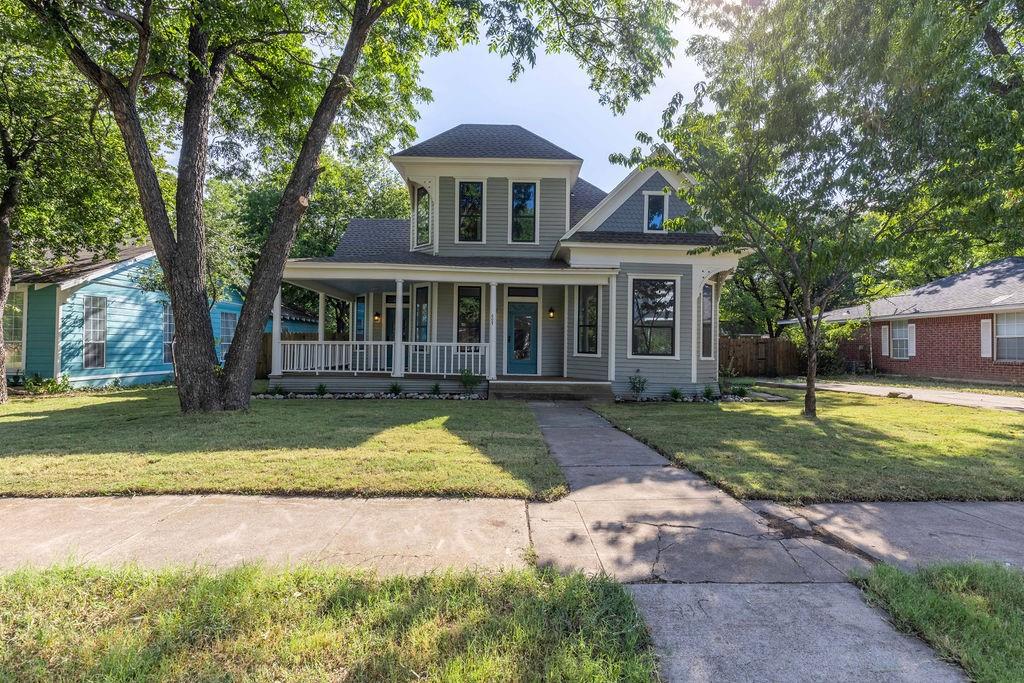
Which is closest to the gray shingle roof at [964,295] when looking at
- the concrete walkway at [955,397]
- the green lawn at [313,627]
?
the concrete walkway at [955,397]

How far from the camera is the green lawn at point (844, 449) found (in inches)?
164

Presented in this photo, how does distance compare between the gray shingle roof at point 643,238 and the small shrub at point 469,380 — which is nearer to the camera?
the small shrub at point 469,380

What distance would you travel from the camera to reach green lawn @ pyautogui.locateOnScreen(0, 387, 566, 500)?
4.01m

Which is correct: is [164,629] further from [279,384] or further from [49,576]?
[279,384]

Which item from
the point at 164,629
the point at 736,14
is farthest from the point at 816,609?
the point at 736,14

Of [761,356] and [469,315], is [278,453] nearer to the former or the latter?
[469,315]

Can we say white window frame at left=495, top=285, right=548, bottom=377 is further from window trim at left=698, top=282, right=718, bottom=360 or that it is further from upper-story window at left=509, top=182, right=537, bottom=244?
window trim at left=698, top=282, right=718, bottom=360

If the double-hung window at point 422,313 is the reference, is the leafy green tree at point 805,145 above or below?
above

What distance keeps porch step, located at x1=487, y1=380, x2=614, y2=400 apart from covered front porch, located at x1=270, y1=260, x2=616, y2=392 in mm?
236

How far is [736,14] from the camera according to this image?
7.87 metres

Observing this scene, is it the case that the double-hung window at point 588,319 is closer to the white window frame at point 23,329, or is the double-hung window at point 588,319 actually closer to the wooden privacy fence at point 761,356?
the wooden privacy fence at point 761,356

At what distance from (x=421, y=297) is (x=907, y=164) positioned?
10239 mm

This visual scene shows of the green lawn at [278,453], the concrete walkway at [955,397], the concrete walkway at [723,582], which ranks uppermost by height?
the green lawn at [278,453]

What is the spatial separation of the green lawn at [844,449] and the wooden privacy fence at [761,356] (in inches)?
397
